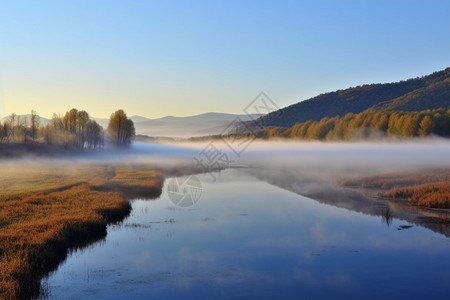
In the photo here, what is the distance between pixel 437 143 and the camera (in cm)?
13862

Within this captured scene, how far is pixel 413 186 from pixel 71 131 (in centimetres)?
13969

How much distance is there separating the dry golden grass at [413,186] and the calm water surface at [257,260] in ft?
34.6

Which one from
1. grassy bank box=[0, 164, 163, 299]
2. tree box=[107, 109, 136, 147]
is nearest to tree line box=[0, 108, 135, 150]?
tree box=[107, 109, 136, 147]

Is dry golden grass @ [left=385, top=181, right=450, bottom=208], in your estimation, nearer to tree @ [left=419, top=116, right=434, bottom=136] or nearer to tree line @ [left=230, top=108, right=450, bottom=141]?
tree @ [left=419, top=116, right=434, bottom=136]

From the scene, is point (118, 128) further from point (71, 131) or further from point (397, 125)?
point (397, 125)

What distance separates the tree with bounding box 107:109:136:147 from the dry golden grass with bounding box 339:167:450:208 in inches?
5275

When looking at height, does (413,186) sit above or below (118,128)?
below

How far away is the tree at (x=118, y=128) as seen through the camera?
180413mm

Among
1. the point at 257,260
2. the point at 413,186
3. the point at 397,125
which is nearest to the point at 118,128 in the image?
the point at 397,125

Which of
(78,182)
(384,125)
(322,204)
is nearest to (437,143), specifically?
(384,125)

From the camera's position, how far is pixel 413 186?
2032 inches

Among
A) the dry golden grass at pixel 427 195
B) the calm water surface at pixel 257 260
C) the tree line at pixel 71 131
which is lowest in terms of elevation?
the calm water surface at pixel 257 260

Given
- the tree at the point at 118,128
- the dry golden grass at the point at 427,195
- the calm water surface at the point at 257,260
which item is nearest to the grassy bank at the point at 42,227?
the calm water surface at the point at 257,260

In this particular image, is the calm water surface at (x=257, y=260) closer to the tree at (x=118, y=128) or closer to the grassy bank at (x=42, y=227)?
the grassy bank at (x=42, y=227)
